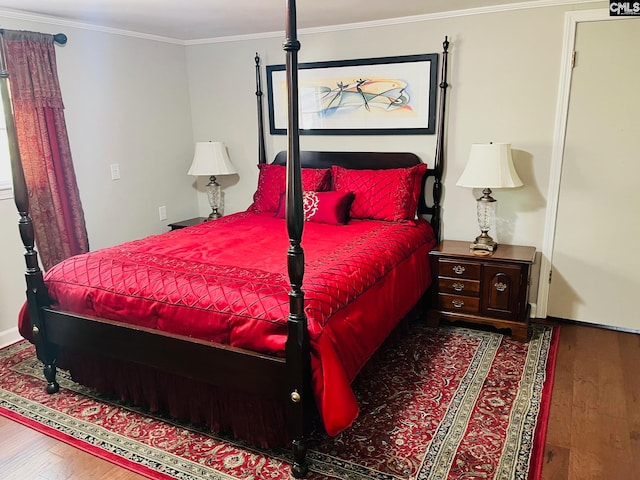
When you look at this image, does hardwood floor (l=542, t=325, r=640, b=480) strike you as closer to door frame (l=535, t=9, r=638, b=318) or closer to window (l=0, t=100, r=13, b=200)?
door frame (l=535, t=9, r=638, b=318)

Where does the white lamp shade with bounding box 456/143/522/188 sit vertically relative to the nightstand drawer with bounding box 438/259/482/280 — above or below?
above

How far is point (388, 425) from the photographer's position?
90.3 inches

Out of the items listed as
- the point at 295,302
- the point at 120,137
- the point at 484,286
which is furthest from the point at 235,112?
the point at 295,302

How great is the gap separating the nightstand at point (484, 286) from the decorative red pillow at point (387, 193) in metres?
0.39

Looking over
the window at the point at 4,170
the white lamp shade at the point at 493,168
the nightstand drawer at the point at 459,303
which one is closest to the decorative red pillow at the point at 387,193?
the white lamp shade at the point at 493,168

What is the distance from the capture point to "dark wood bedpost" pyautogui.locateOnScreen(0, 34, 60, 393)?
2.34m

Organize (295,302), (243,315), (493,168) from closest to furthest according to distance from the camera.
→ 1. (295,302)
2. (243,315)
3. (493,168)

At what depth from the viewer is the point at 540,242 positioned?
3.40m

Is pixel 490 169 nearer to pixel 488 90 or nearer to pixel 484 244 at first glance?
pixel 484 244

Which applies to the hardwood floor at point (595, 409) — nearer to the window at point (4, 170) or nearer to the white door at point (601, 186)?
the white door at point (601, 186)

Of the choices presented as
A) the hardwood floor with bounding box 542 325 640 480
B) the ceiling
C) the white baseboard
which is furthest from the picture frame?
the white baseboard

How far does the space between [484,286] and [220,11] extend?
2533mm

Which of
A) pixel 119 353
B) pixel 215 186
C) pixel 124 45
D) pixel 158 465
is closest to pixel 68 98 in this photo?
pixel 124 45

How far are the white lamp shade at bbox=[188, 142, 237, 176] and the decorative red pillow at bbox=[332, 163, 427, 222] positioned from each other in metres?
1.18
